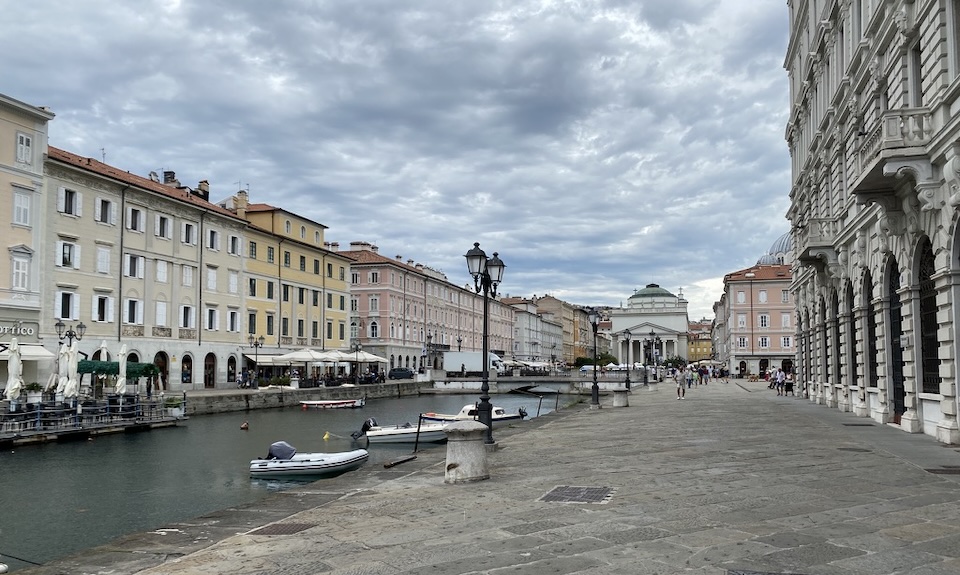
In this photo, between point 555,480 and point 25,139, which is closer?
point 555,480

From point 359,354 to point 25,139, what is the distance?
30.3m

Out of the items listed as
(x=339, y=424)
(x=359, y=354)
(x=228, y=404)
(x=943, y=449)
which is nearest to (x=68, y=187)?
(x=228, y=404)

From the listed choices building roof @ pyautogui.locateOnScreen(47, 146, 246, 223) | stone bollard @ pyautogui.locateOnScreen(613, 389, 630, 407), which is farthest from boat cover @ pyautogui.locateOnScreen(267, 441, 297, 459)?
building roof @ pyautogui.locateOnScreen(47, 146, 246, 223)

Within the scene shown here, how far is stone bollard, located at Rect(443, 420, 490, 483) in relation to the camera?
11.9m

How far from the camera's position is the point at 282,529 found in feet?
30.2

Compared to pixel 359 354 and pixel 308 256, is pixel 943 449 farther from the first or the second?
pixel 308 256

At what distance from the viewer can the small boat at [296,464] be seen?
69.6 ft

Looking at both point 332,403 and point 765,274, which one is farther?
point 765,274

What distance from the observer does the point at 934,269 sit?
16547mm

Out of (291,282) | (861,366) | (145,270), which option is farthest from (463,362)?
(861,366)

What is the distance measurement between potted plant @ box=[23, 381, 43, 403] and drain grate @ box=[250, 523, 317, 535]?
88.8 ft

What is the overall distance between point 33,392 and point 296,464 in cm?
1895

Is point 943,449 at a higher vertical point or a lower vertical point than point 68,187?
lower

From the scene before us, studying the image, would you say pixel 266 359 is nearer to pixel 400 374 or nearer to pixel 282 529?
pixel 400 374
